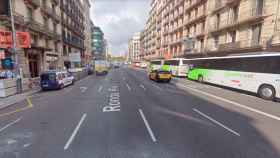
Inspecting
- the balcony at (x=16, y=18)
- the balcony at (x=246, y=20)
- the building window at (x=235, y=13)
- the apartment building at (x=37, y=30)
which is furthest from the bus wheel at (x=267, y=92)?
the balcony at (x=16, y=18)

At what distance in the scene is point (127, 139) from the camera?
16.2ft

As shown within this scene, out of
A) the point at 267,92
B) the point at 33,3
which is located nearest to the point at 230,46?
the point at 267,92

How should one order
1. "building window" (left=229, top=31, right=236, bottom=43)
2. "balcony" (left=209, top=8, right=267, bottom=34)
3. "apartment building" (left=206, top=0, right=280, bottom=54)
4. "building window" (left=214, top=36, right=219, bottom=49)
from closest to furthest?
1. "apartment building" (left=206, top=0, right=280, bottom=54)
2. "balcony" (left=209, top=8, right=267, bottom=34)
3. "building window" (left=229, top=31, right=236, bottom=43)
4. "building window" (left=214, top=36, right=219, bottom=49)

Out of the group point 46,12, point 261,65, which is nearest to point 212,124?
point 261,65

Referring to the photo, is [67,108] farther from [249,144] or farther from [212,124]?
[249,144]

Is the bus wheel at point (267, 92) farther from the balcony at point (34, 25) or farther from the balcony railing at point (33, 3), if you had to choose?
the balcony railing at point (33, 3)

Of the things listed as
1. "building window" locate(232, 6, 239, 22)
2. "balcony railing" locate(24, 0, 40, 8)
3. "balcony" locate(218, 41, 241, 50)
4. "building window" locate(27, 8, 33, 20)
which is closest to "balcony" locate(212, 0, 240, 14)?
"building window" locate(232, 6, 239, 22)

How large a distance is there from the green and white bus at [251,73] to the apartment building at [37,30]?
71.0ft

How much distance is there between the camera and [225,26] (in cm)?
2414

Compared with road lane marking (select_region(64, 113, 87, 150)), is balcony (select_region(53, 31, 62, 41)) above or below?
above

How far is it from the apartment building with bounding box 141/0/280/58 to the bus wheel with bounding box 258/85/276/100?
9.45 m

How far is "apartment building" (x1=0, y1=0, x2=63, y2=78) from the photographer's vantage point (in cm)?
1817

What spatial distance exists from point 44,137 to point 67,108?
3.40 m

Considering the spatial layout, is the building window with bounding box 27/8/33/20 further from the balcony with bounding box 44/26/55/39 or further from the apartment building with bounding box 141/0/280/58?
the apartment building with bounding box 141/0/280/58
